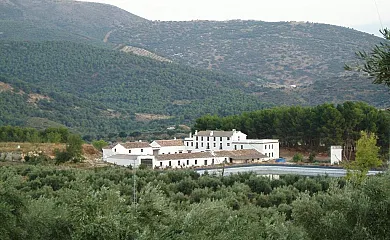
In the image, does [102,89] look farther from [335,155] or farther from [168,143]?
[335,155]

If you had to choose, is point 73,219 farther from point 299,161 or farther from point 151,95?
point 151,95

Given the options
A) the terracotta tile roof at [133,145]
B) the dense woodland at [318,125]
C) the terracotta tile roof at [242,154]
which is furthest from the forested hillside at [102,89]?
the terracotta tile roof at [242,154]

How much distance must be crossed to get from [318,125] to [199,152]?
10754 mm

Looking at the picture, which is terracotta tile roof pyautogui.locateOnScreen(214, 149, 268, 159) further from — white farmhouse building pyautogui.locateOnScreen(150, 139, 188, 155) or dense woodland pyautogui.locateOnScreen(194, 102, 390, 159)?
white farmhouse building pyautogui.locateOnScreen(150, 139, 188, 155)

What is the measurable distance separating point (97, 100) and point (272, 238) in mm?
99579

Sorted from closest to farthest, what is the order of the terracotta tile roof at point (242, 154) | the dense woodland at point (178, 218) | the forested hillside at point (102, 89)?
the dense woodland at point (178, 218) → the terracotta tile roof at point (242, 154) → the forested hillside at point (102, 89)

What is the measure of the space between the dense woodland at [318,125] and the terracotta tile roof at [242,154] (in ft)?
15.1

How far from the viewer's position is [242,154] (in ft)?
173

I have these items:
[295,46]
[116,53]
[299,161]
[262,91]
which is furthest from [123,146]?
[295,46]

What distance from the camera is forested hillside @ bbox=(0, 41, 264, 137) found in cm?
9031

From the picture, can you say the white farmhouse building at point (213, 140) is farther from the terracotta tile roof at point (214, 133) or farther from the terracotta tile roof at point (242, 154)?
the terracotta tile roof at point (242, 154)

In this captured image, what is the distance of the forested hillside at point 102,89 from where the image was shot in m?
90.3

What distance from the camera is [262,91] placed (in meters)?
123

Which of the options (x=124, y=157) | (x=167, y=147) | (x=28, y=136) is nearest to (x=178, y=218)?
(x=124, y=157)
